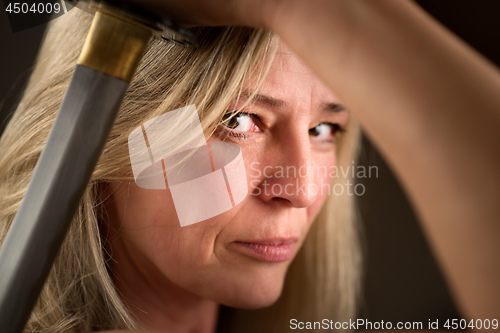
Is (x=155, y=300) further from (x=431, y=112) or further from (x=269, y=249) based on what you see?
(x=431, y=112)

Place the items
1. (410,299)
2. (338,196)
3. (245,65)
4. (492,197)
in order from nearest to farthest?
(492,197) → (245,65) → (410,299) → (338,196)

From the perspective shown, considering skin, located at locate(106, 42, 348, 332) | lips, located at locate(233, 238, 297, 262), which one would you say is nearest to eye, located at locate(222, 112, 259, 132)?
skin, located at locate(106, 42, 348, 332)

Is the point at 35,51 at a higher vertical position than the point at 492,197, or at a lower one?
higher

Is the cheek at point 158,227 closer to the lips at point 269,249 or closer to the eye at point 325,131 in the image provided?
the lips at point 269,249

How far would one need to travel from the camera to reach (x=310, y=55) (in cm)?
21

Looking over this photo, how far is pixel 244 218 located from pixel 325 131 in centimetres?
14

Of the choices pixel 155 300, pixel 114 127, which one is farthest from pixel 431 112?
pixel 155 300

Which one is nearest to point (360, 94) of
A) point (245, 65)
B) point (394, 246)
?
point (245, 65)

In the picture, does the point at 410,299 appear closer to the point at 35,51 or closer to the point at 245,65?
the point at 245,65

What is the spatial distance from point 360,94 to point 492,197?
0.07 metres

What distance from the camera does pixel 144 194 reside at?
0.39 metres

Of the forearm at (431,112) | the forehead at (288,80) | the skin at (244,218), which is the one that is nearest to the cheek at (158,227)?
the skin at (244,218)

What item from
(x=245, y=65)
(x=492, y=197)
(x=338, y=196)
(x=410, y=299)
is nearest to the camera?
(x=492, y=197)

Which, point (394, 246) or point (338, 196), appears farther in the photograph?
point (338, 196)
